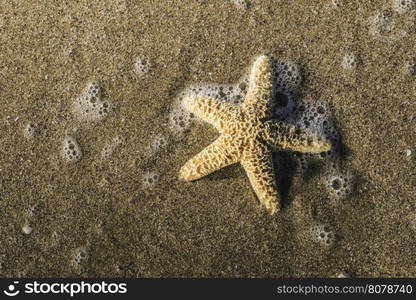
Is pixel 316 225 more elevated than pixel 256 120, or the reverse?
pixel 256 120

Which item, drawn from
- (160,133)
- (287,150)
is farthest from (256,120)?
(160,133)

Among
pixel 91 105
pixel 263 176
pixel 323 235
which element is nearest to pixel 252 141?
pixel 263 176

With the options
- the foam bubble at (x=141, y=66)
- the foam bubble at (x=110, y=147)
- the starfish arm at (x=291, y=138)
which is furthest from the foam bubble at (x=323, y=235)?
the foam bubble at (x=141, y=66)

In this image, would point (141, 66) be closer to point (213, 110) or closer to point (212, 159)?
point (213, 110)

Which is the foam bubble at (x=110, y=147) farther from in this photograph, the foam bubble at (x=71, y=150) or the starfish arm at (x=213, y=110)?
the starfish arm at (x=213, y=110)

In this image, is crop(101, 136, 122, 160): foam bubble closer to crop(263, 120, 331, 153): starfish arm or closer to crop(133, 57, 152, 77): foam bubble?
crop(133, 57, 152, 77): foam bubble

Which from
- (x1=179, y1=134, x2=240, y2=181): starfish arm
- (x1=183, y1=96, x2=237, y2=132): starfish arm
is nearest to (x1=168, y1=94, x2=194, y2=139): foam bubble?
(x1=183, y1=96, x2=237, y2=132): starfish arm

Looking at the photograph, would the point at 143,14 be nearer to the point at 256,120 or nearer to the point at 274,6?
the point at 274,6
